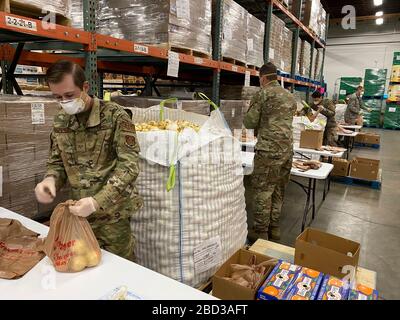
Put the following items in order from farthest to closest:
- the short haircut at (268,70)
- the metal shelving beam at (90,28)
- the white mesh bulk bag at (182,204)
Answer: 1. the short haircut at (268,70)
2. the metal shelving beam at (90,28)
3. the white mesh bulk bag at (182,204)

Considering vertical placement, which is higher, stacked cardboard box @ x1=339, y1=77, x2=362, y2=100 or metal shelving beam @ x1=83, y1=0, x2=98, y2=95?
stacked cardboard box @ x1=339, y1=77, x2=362, y2=100

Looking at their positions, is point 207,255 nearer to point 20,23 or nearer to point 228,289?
point 228,289

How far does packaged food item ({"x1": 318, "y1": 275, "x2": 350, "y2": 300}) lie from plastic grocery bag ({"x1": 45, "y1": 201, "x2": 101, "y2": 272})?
40.2 inches

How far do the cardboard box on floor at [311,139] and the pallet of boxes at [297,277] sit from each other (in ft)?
9.50

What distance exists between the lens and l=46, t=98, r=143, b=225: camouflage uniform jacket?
151 centimetres

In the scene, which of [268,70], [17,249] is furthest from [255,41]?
[17,249]

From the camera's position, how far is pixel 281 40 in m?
5.71

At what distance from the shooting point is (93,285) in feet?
3.74

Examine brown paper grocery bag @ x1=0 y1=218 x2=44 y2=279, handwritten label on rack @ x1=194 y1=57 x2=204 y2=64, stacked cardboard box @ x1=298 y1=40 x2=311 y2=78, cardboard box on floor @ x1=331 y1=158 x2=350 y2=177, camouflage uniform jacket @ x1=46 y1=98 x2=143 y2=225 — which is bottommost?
cardboard box on floor @ x1=331 y1=158 x2=350 y2=177

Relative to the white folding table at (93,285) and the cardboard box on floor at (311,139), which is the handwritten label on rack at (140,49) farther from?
the cardboard box on floor at (311,139)

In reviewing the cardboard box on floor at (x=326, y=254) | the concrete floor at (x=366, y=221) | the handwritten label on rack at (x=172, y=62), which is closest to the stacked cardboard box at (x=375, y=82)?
the concrete floor at (x=366, y=221)

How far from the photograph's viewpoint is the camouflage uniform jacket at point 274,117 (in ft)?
11.0

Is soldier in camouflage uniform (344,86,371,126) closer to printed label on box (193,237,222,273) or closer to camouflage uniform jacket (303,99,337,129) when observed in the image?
camouflage uniform jacket (303,99,337,129)

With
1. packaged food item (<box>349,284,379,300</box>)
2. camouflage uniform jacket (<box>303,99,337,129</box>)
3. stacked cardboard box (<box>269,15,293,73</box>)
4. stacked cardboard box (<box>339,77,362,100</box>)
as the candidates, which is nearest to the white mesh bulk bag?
packaged food item (<box>349,284,379,300</box>)
